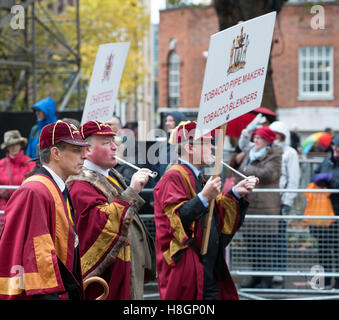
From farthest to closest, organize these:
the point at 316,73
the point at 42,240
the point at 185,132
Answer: the point at 316,73
the point at 185,132
the point at 42,240

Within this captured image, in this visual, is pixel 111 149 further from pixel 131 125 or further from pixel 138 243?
pixel 131 125

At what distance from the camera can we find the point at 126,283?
5082 mm

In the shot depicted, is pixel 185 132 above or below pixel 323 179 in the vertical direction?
above

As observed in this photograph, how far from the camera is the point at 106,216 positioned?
4820mm

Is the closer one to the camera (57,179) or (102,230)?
(57,179)

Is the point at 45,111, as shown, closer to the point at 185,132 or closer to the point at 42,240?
the point at 185,132

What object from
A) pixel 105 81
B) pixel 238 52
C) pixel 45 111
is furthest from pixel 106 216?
pixel 45 111

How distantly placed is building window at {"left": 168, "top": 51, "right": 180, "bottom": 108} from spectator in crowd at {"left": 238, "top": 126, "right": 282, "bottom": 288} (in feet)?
87.5

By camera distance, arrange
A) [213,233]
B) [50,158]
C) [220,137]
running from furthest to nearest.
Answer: [213,233], [220,137], [50,158]

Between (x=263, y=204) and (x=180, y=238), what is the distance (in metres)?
3.06

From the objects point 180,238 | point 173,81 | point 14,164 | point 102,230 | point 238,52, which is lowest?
point 180,238

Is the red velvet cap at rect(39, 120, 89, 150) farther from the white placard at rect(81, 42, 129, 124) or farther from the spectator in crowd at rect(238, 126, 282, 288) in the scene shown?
the spectator in crowd at rect(238, 126, 282, 288)
